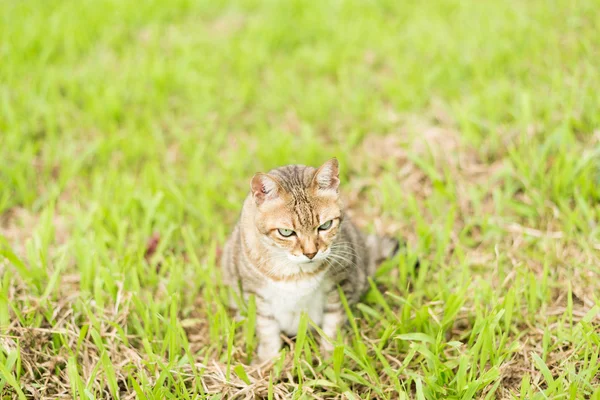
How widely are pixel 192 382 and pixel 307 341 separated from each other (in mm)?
578

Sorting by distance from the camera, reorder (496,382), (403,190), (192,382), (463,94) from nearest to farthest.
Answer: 1. (496,382)
2. (192,382)
3. (403,190)
4. (463,94)

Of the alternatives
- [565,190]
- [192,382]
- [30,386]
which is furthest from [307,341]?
[565,190]

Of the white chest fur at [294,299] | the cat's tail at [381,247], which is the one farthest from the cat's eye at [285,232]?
the cat's tail at [381,247]

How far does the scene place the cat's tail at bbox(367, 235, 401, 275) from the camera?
3.28 m

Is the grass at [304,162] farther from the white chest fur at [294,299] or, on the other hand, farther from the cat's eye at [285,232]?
the cat's eye at [285,232]

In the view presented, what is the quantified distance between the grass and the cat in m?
0.13

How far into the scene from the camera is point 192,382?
104 inches

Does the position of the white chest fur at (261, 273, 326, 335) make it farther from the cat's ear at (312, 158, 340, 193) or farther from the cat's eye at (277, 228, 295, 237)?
the cat's ear at (312, 158, 340, 193)

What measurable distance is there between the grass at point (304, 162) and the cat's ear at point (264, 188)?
617mm

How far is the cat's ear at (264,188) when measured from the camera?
250 centimetres

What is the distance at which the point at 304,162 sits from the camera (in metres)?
3.99

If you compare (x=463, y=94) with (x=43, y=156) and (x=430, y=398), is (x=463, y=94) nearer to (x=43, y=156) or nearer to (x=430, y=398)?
(x=430, y=398)

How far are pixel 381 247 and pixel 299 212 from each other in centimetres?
95

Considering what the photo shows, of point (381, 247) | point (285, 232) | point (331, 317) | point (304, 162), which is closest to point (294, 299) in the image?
point (331, 317)
